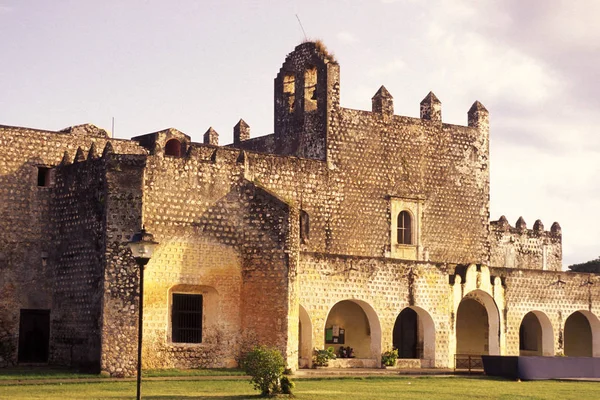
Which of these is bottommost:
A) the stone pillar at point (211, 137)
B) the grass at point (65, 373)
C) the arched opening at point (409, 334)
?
the grass at point (65, 373)

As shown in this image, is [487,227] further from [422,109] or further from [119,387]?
[119,387]

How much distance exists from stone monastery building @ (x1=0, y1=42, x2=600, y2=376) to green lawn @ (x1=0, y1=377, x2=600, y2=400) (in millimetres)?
3498

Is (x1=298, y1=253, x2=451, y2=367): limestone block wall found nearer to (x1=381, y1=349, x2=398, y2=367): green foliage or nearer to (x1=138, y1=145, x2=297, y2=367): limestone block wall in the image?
(x1=381, y1=349, x2=398, y2=367): green foliage

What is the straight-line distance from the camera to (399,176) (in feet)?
141

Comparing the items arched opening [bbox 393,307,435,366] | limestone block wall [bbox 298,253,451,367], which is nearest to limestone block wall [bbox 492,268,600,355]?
limestone block wall [bbox 298,253,451,367]

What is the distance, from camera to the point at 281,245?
34.4 m

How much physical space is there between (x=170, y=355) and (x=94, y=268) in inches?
138

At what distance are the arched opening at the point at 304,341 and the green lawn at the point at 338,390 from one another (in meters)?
3.93

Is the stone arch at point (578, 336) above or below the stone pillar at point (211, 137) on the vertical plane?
below

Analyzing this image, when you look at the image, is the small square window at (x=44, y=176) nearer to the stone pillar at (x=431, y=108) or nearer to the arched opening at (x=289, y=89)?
the arched opening at (x=289, y=89)

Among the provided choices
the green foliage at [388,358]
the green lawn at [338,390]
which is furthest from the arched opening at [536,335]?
the green lawn at [338,390]

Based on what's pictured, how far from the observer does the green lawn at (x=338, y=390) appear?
26.0 metres

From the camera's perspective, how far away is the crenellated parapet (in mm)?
49438

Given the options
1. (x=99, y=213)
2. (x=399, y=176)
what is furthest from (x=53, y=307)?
(x=399, y=176)
